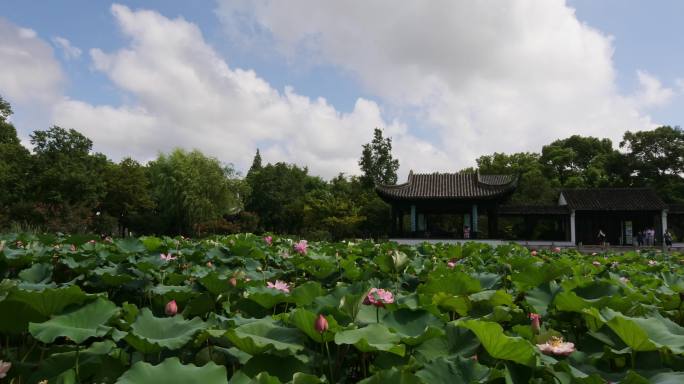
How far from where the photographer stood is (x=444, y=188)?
20.9 meters

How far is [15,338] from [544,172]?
3827 centimetres

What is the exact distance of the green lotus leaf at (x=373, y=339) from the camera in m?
1.01

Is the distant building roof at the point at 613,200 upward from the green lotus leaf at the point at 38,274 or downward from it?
upward

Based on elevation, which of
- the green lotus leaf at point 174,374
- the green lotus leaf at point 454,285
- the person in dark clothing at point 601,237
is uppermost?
the person in dark clothing at point 601,237

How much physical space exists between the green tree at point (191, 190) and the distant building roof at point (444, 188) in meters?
12.0

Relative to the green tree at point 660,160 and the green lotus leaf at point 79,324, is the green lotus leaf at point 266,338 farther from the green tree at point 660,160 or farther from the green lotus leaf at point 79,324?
the green tree at point 660,160

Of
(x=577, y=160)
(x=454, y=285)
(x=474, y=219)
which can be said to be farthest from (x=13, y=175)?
(x=577, y=160)

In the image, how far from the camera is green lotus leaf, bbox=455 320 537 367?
0.95 meters

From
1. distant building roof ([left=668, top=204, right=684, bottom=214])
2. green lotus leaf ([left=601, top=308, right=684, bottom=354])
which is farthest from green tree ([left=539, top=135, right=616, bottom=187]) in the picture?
green lotus leaf ([left=601, top=308, right=684, bottom=354])

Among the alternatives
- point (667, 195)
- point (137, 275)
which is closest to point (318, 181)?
point (667, 195)

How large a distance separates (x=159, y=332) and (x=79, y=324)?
0.79 feet

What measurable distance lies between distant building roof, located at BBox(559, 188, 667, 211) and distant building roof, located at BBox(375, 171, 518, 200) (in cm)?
475

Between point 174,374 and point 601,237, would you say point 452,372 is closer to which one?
point 174,374

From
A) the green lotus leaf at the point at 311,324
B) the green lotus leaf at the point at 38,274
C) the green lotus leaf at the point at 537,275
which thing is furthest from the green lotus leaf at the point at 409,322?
the green lotus leaf at the point at 38,274
